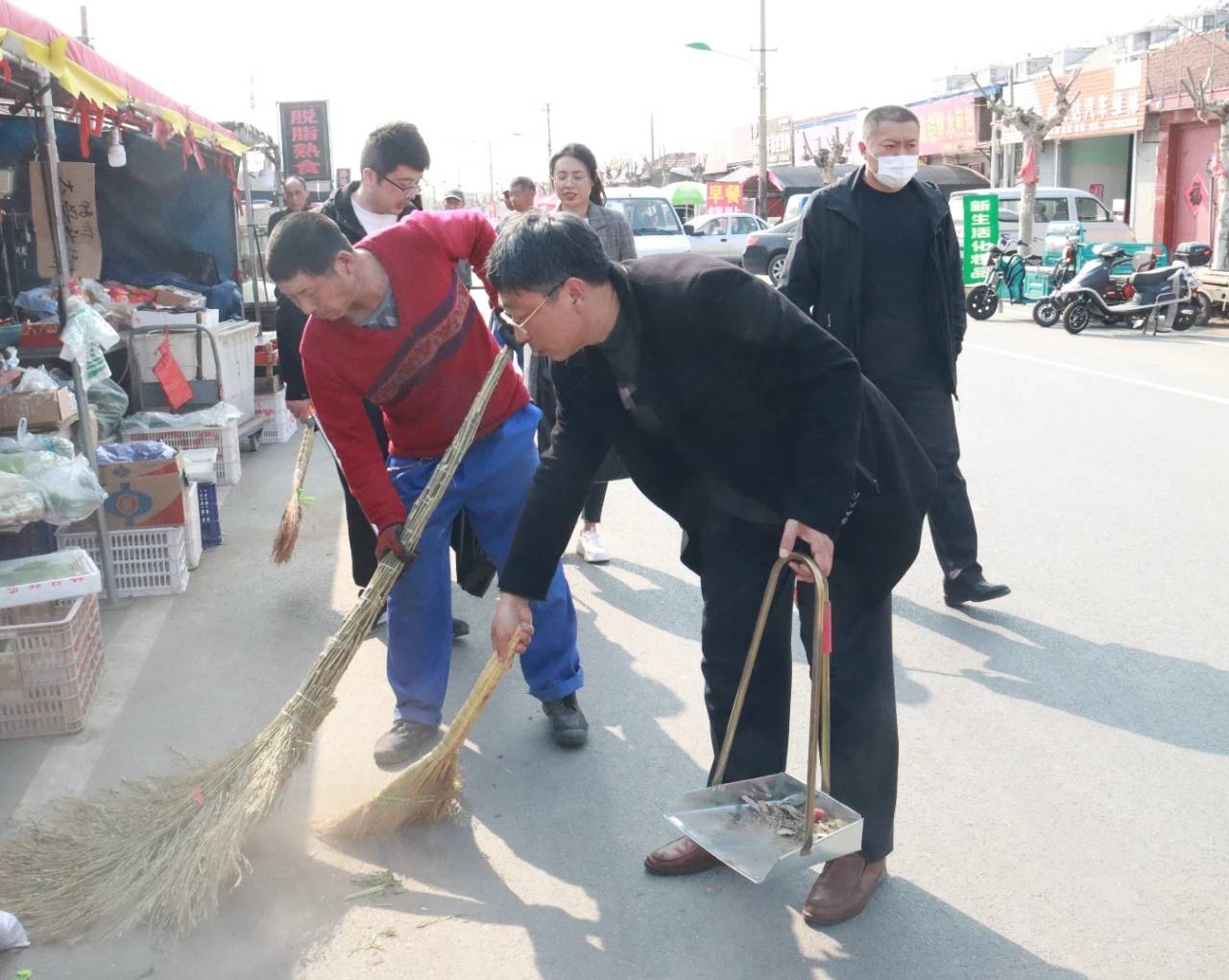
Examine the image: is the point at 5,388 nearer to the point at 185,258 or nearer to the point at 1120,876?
the point at 1120,876

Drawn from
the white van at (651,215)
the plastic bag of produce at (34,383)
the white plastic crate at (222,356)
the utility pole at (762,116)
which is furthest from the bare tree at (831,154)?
the plastic bag of produce at (34,383)

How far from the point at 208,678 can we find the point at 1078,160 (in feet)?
100

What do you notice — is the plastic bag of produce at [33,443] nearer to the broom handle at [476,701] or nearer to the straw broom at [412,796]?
the straw broom at [412,796]

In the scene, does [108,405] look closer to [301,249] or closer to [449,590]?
[449,590]

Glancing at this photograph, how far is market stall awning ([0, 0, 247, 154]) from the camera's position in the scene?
14.6 feet

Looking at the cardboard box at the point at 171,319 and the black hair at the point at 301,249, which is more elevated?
the black hair at the point at 301,249

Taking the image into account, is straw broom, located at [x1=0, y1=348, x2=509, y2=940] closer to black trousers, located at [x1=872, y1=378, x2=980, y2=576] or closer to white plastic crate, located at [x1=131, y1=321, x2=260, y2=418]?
black trousers, located at [x1=872, y1=378, x2=980, y2=576]

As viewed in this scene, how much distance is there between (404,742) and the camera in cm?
371

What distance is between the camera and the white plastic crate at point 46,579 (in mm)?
3959

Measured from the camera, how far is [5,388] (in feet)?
17.0

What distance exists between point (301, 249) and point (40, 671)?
181 centimetres

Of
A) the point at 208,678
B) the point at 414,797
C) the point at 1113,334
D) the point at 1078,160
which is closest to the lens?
the point at 414,797

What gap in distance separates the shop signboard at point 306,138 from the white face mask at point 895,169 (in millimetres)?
23803

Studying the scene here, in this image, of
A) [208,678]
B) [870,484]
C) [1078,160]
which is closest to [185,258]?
[208,678]
